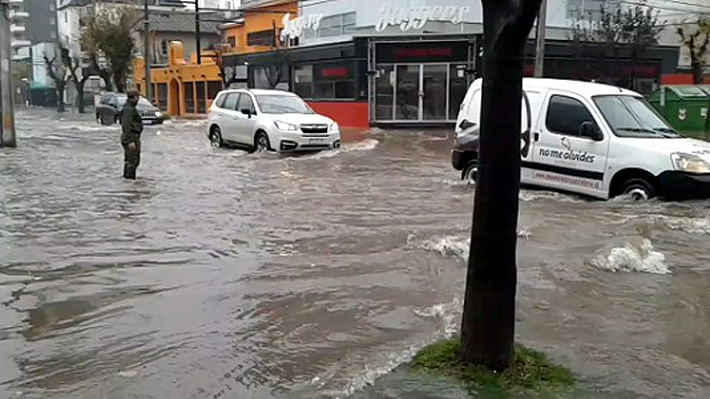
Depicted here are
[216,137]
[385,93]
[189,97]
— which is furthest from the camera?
[189,97]

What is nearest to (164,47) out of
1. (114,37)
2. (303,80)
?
(114,37)

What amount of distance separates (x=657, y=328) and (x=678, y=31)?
117ft

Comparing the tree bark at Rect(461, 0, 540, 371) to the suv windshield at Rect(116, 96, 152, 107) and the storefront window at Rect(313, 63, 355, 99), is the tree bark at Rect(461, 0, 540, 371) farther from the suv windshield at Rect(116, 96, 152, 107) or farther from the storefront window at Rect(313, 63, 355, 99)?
the suv windshield at Rect(116, 96, 152, 107)

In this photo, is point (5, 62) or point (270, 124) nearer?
point (270, 124)

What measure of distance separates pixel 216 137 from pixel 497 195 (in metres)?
17.8

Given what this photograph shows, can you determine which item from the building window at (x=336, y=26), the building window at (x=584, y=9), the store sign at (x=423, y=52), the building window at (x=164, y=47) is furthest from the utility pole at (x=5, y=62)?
the building window at (x=164, y=47)

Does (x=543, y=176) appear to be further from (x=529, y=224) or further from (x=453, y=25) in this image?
(x=453, y=25)

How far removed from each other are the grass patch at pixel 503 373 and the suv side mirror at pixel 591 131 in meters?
6.48

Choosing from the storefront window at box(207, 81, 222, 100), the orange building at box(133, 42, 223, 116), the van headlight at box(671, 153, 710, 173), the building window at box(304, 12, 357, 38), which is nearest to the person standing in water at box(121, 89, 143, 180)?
the van headlight at box(671, 153, 710, 173)

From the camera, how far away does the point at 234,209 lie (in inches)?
432

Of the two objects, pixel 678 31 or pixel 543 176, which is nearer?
pixel 543 176

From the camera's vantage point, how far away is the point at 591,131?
1076 centimetres

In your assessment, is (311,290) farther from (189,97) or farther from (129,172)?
(189,97)

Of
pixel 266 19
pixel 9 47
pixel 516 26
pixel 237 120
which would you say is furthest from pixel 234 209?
pixel 266 19
